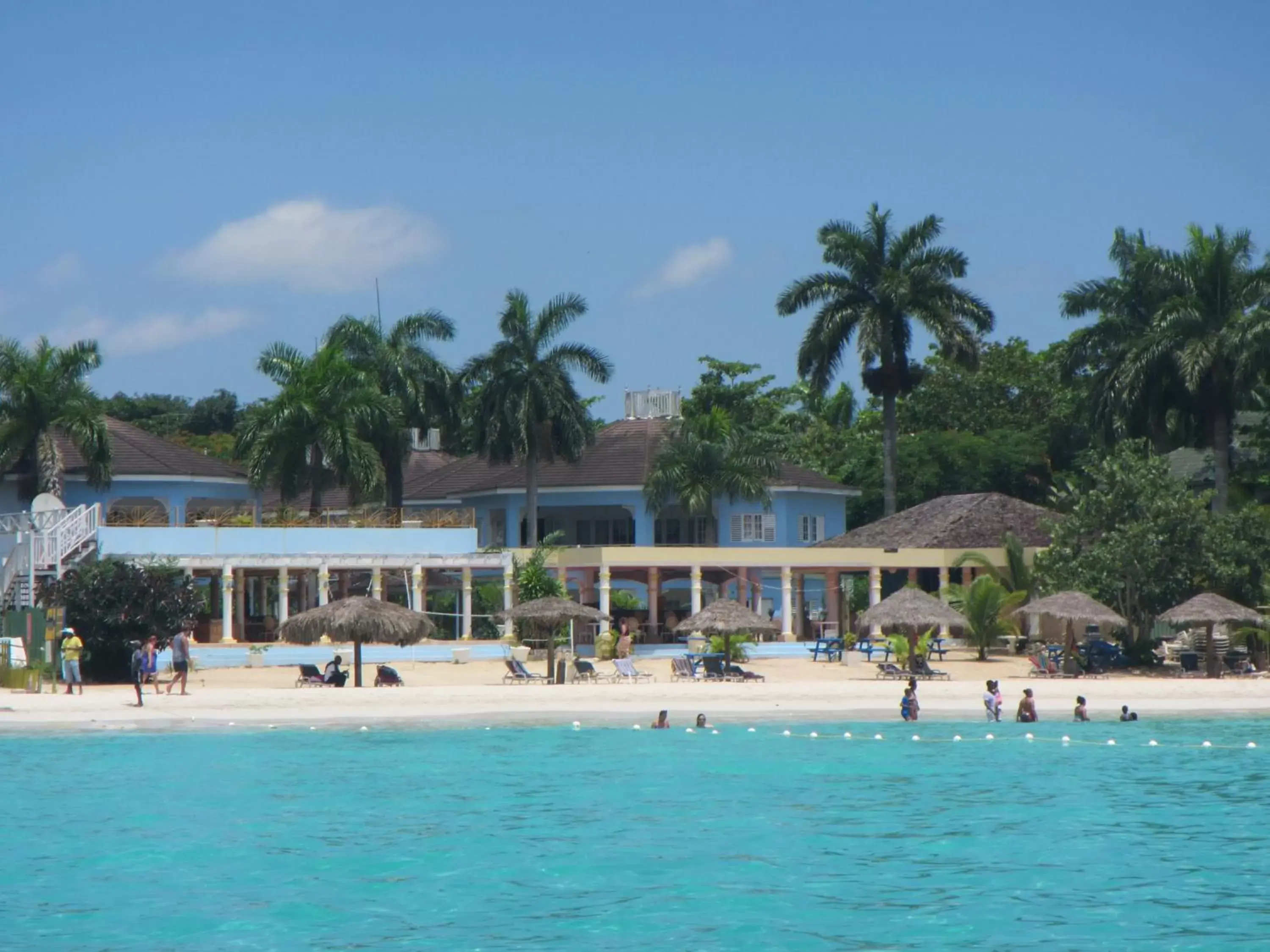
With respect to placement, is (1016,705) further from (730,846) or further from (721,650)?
(730,846)

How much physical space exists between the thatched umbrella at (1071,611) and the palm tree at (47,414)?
94.5ft

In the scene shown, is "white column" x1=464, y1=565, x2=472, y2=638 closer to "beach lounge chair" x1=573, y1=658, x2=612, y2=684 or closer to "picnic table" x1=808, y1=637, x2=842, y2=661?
"picnic table" x1=808, y1=637, x2=842, y2=661

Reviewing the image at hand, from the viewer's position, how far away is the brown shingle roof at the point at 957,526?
55.8 m

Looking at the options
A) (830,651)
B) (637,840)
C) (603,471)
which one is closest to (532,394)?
(603,471)

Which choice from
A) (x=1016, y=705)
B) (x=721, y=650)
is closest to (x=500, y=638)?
(x=721, y=650)

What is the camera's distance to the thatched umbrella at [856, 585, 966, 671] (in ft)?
133

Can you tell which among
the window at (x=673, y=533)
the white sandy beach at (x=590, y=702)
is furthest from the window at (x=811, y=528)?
the white sandy beach at (x=590, y=702)

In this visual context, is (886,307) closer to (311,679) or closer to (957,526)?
(957,526)

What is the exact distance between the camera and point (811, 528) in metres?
65.4

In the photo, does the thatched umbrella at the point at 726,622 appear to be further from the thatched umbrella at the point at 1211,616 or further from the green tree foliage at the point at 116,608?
the green tree foliage at the point at 116,608

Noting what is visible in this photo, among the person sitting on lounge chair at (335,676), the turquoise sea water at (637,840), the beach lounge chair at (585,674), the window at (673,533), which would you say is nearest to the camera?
the turquoise sea water at (637,840)

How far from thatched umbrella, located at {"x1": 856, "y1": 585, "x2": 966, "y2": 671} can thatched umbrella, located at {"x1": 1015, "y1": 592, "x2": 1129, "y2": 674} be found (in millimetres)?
1880

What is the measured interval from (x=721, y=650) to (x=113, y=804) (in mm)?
24107

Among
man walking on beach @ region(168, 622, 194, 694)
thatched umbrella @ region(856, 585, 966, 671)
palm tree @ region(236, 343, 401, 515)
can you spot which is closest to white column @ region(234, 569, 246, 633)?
palm tree @ region(236, 343, 401, 515)
